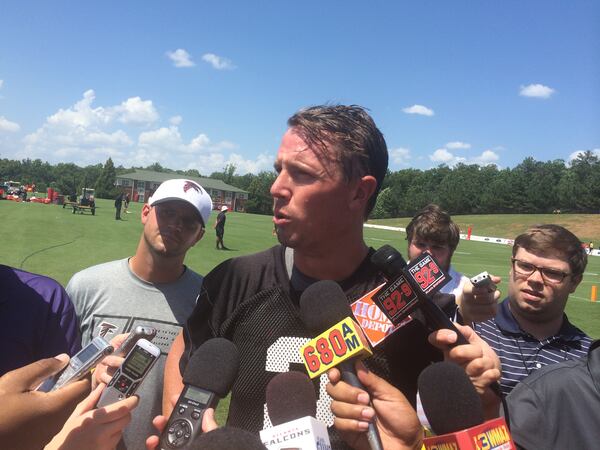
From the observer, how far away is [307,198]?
199 centimetres

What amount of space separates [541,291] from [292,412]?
2766 mm

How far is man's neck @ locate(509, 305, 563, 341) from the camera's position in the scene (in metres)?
3.53

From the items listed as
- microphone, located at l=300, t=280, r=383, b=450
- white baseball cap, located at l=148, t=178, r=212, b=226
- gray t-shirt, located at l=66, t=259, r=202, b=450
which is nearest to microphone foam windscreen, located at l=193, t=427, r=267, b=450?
microphone, located at l=300, t=280, r=383, b=450

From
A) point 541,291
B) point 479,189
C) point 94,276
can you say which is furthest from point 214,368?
point 479,189

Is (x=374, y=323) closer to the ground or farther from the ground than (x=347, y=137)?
closer to the ground

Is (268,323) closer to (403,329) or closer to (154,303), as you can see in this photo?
(403,329)

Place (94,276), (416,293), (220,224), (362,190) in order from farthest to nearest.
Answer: (220,224) → (94,276) → (362,190) → (416,293)

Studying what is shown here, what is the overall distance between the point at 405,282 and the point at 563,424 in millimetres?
1170

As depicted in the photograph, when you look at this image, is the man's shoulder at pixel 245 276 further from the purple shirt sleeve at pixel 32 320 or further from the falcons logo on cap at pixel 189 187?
the falcons logo on cap at pixel 189 187

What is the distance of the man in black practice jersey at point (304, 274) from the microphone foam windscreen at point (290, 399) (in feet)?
1.52

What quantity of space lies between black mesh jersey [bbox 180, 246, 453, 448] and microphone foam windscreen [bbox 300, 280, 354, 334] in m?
0.38

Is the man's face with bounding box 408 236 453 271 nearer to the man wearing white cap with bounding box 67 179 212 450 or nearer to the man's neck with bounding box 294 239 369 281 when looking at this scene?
the man wearing white cap with bounding box 67 179 212 450

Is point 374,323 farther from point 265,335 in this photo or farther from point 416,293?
point 265,335

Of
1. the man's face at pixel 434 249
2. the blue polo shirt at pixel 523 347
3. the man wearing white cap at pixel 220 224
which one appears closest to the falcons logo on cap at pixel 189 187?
the man's face at pixel 434 249
